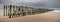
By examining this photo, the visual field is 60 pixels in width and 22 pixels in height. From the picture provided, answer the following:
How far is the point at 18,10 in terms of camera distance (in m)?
1.32

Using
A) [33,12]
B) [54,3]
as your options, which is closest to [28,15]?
[33,12]

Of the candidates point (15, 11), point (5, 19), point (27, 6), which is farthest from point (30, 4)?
point (5, 19)

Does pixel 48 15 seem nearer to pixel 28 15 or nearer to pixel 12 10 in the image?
pixel 28 15

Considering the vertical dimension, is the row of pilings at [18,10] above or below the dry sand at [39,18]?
above

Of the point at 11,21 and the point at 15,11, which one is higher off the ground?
the point at 15,11

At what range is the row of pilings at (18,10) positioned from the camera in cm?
131

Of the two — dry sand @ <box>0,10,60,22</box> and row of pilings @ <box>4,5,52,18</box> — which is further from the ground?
row of pilings @ <box>4,5,52,18</box>

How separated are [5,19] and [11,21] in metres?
0.07

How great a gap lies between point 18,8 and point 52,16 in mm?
367

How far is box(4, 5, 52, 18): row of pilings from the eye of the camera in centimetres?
131

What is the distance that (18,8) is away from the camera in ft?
4.31

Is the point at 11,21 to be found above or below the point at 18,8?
below

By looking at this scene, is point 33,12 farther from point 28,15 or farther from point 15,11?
point 15,11

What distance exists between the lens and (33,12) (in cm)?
131
